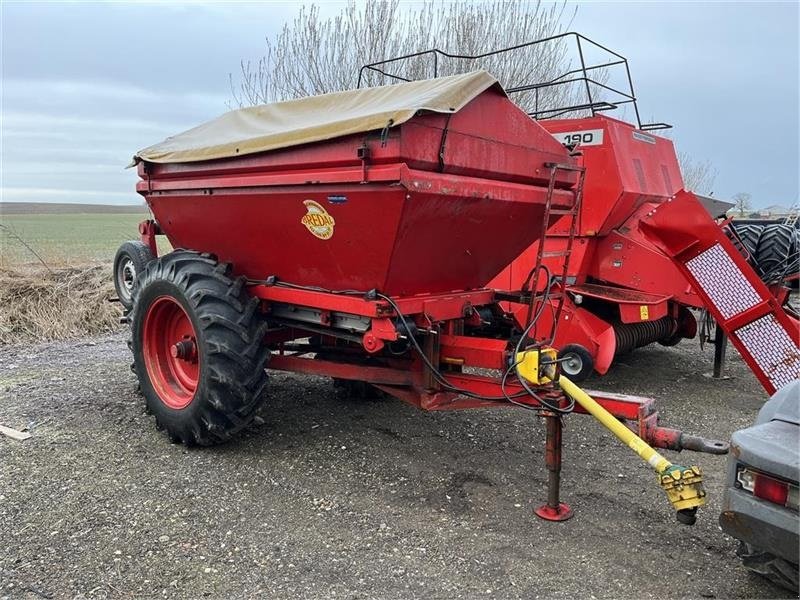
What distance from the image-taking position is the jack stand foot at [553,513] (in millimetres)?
3453

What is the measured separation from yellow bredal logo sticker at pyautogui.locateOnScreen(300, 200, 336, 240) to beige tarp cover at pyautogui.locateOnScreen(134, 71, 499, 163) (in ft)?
1.18

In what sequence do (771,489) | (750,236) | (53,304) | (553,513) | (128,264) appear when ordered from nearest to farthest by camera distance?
(771,489), (553,513), (128,264), (750,236), (53,304)

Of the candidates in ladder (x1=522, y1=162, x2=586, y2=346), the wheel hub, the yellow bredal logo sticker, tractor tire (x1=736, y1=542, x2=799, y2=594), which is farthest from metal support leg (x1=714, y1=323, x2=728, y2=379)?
the yellow bredal logo sticker

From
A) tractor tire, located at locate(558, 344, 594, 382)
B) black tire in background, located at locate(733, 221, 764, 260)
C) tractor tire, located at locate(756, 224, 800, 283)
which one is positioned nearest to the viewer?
tractor tire, located at locate(558, 344, 594, 382)

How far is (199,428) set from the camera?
427cm

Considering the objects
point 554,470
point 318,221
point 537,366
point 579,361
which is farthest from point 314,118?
point 579,361

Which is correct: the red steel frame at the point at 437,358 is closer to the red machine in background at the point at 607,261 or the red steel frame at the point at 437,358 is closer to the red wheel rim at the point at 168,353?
the red wheel rim at the point at 168,353

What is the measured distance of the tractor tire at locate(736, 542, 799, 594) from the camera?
2.51 m

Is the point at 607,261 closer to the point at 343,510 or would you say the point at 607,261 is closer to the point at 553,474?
the point at 553,474

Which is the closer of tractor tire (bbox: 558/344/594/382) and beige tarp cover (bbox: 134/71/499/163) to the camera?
beige tarp cover (bbox: 134/71/499/163)

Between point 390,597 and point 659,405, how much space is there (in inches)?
149

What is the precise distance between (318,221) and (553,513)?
201 centimetres

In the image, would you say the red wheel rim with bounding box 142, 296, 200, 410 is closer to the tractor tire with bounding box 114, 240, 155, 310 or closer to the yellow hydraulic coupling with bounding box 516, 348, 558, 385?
the tractor tire with bounding box 114, 240, 155, 310

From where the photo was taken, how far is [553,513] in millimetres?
3475
